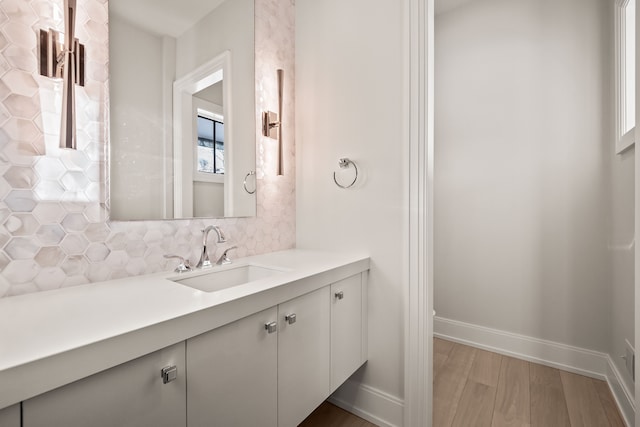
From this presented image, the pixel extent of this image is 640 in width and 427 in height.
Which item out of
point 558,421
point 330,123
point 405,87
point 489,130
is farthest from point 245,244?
point 489,130

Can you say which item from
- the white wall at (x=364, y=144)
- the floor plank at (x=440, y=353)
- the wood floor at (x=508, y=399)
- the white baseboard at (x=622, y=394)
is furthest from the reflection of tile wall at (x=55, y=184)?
the white baseboard at (x=622, y=394)

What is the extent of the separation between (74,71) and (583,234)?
9.42 feet

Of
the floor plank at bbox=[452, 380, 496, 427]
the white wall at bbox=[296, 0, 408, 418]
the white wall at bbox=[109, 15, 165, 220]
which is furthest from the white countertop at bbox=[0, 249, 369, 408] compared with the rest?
the floor plank at bbox=[452, 380, 496, 427]

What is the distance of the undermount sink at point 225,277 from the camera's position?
1.27 metres

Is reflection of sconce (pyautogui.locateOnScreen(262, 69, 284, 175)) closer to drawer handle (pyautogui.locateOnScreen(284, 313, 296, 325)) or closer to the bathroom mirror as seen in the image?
the bathroom mirror

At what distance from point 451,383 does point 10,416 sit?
207 centimetres

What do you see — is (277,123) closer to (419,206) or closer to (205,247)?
(205,247)

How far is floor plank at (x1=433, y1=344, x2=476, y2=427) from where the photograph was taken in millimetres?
1609

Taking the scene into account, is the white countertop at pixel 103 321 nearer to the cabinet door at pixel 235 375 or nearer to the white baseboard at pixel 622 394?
the cabinet door at pixel 235 375

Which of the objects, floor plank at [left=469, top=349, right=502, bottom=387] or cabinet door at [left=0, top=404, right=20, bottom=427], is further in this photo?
floor plank at [left=469, top=349, right=502, bottom=387]

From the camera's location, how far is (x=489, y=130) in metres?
2.32

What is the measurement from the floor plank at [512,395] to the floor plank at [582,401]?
0.65 ft

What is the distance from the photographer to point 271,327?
1005 mm

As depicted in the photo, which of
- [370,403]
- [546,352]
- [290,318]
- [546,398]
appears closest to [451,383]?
[546,398]
